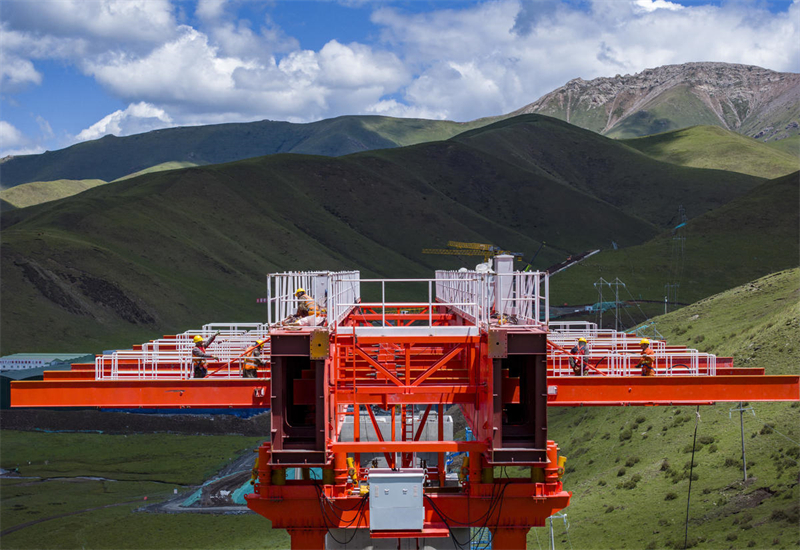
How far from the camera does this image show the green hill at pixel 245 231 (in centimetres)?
9256

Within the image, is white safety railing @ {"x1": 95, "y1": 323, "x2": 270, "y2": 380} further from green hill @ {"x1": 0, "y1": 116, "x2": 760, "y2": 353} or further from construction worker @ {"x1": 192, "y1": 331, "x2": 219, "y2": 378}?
green hill @ {"x1": 0, "y1": 116, "x2": 760, "y2": 353}

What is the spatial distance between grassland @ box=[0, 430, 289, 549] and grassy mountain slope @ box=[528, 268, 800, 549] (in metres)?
15.2

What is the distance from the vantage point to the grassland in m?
41.8

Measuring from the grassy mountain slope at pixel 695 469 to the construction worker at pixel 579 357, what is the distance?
32.1 feet

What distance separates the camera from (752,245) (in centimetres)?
10262

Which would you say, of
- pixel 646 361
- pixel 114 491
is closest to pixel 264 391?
pixel 646 361

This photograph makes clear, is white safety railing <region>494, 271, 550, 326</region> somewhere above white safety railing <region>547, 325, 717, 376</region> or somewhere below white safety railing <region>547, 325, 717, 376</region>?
above

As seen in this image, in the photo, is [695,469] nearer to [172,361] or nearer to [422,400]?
[422,400]

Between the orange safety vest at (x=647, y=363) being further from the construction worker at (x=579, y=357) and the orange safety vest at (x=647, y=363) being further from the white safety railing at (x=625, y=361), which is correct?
the construction worker at (x=579, y=357)

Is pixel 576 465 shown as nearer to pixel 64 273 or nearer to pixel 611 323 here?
pixel 611 323

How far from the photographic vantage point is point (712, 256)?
10219 centimetres

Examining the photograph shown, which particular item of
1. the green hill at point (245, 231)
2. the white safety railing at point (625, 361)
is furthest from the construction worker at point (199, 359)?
the green hill at point (245, 231)

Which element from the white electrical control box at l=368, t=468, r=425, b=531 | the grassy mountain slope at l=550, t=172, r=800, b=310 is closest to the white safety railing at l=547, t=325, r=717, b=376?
the white electrical control box at l=368, t=468, r=425, b=531

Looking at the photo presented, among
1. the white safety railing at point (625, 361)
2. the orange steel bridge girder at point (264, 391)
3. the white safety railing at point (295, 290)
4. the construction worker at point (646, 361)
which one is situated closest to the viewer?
the orange steel bridge girder at point (264, 391)
